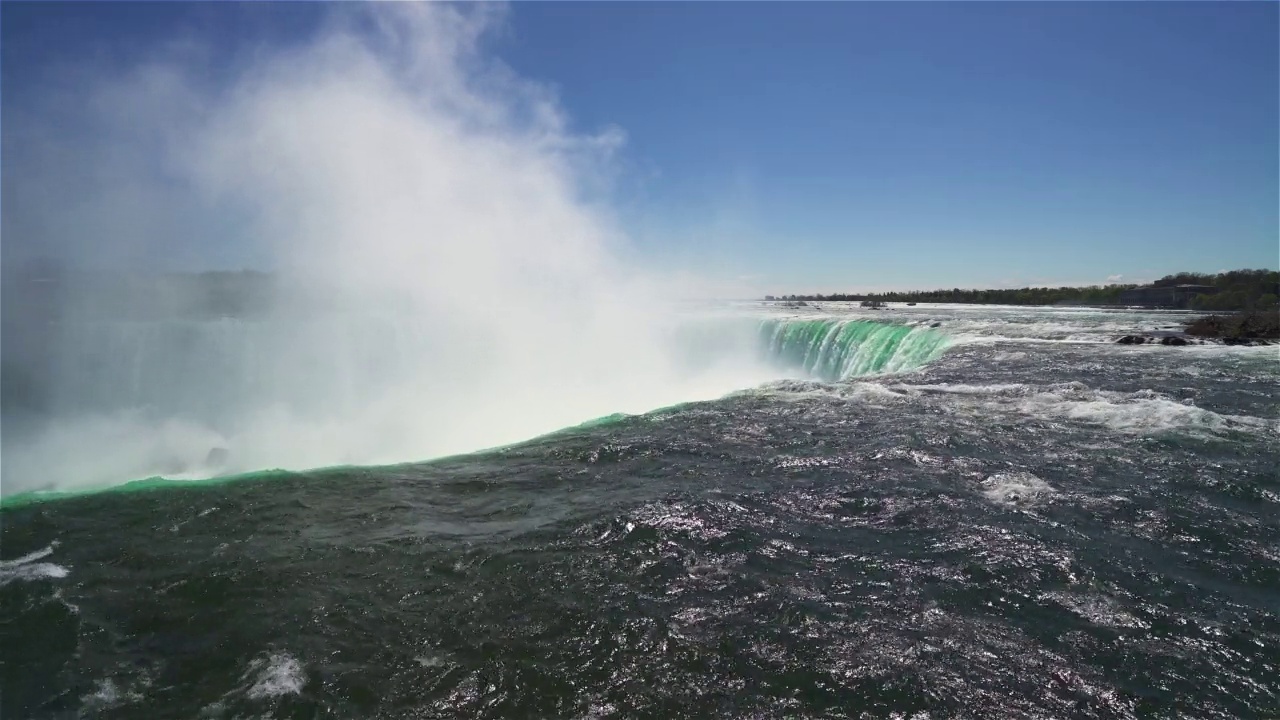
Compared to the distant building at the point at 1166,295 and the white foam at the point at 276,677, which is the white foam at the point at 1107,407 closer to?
the white foam at the point at 276,677

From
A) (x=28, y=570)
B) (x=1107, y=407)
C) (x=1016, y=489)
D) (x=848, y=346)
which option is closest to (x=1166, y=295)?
(x=848, y=346)

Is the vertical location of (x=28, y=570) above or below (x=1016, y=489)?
above

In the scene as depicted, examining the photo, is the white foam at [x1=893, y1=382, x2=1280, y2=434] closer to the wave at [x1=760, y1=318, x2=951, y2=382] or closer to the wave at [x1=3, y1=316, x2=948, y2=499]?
the wave at [x1=760, y1=318, x2=951, y2=382]

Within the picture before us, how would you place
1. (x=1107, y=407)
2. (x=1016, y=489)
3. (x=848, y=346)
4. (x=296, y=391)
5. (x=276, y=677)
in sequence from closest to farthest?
(x=276, y=677)
(x=1016, y=489)
(x=1107, y=407)
(x=296, y=391)
(x=848, y=346)

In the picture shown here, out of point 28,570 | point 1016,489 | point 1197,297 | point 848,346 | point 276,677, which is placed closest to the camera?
point 276,677

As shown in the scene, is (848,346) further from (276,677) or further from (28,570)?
(28,570)

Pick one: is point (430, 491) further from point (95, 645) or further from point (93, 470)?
point (93, 470)

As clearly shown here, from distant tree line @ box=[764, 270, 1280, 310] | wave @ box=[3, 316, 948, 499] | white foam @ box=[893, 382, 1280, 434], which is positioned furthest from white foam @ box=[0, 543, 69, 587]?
distant tree line @ box=[764, 270, 1280, 310]
